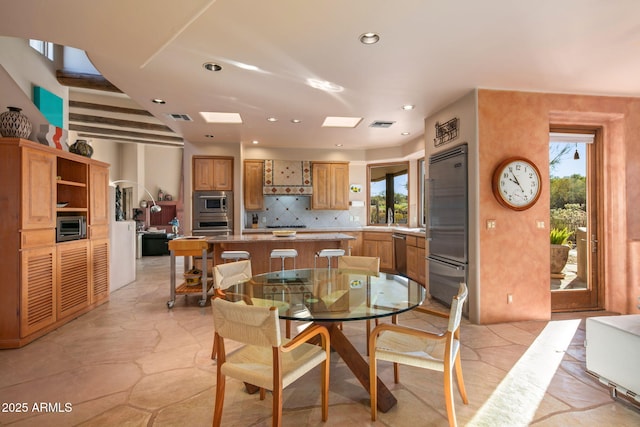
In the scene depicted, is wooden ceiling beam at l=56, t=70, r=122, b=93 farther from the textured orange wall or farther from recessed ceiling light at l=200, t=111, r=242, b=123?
the textured orange wall

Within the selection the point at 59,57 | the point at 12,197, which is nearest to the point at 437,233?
the point at 12,197

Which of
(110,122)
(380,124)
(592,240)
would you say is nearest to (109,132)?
(110,122)

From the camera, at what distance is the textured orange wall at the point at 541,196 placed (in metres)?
3.68

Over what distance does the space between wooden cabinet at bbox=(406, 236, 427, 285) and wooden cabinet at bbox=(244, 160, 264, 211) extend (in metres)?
3.21

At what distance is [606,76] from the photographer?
10.9 ft

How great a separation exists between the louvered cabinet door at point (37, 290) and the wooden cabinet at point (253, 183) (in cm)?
372

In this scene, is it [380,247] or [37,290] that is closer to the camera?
[37,290]

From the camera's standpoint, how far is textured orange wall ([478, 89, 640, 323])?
3.68m

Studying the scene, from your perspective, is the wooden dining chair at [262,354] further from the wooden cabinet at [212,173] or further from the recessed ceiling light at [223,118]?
the wooden cabinet at [212,173]

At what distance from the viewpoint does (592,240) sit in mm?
4145

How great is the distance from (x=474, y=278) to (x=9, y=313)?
15.4 feet

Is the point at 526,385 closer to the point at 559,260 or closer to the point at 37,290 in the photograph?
the point at 559,260

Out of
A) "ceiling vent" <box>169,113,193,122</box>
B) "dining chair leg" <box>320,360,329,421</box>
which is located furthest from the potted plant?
"ceiling vent" <box>169,113,193,122</box>

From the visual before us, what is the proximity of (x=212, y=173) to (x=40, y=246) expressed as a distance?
136 inches
